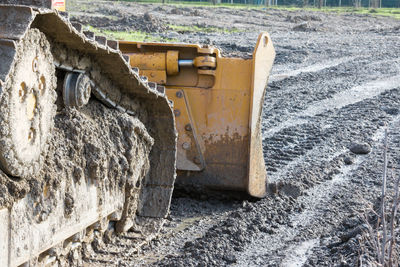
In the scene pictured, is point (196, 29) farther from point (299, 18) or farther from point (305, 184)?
point (305, 184)

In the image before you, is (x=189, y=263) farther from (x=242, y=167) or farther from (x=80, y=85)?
(x=242, y=167)

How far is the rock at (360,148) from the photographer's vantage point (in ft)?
29.2

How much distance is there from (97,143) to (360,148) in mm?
4581

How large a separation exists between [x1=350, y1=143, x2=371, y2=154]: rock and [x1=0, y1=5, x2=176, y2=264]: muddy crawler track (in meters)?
3.42

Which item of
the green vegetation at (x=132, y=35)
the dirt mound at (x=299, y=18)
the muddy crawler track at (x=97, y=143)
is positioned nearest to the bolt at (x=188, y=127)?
the muddy crawler track at (x=97, y=143)

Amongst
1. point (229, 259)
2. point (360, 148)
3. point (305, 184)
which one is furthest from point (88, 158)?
point (360, 148)

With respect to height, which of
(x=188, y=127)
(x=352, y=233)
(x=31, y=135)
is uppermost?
(x=31, y=135)

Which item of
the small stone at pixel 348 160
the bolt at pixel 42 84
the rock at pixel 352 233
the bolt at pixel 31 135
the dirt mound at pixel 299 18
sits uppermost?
the bolt at pixel 42 84

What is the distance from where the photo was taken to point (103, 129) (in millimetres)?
5195

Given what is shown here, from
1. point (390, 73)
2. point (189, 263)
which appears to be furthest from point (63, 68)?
point (390, 73)

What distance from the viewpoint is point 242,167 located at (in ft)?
21.4

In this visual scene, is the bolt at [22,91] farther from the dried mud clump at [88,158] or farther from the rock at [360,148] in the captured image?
the rock at [360,148]

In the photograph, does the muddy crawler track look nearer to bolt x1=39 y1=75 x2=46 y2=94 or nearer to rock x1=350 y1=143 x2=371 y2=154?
bolt x1=39 y1=75 x2=46 y2=94

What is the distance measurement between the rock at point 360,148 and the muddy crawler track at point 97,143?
11.2ft
